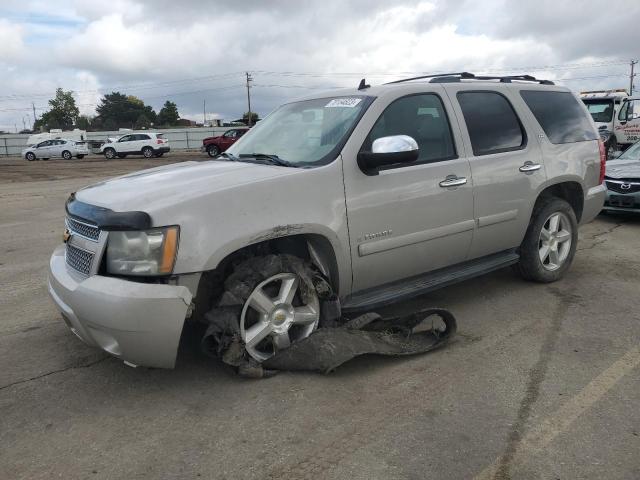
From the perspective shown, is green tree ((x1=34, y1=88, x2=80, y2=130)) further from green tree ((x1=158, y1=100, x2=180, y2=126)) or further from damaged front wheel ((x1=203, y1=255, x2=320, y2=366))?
damaged front wheel ((x1=203, y1=255, x2=320, y2=366))

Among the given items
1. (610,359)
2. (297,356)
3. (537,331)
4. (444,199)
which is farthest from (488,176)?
(297,356)

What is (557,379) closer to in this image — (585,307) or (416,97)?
(585,307)

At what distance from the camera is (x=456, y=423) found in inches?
113

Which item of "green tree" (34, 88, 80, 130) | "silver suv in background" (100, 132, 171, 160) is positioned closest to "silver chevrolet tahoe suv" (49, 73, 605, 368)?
"silver suv in background" (100, 132, 171, 160)

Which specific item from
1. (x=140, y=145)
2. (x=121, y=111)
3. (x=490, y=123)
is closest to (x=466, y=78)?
(x=490, y=123)

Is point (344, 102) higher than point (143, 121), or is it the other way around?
point (143, 121)

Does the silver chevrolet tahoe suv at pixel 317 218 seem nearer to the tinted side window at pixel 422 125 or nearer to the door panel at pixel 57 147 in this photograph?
the tinted side window at pixel 422 125

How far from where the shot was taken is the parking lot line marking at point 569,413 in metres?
2.56

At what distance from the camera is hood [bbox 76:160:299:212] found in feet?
10.0

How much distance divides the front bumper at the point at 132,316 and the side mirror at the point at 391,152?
145 cm

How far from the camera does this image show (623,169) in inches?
347

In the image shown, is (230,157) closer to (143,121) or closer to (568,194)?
(568,194)

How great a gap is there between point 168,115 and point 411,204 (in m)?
109

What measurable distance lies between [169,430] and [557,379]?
225 cm
